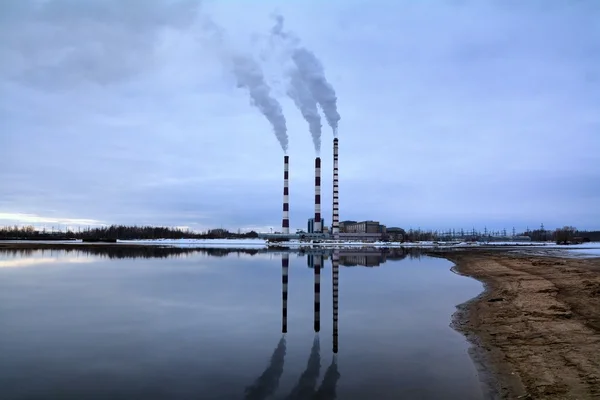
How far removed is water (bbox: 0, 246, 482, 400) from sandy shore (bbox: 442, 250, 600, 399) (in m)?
0.60

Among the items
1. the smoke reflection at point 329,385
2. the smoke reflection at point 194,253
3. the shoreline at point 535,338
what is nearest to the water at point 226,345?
the smoke reflection at point 329,385

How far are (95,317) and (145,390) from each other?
7.45 m

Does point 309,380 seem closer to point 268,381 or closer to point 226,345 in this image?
point 268,381

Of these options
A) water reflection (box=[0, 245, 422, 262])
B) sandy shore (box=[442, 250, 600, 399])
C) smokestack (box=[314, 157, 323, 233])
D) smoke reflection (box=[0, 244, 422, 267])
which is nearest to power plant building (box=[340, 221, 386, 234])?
smokestack (box=[314, 157, 323, 233])

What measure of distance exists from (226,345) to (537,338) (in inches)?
314

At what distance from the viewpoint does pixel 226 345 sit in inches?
441

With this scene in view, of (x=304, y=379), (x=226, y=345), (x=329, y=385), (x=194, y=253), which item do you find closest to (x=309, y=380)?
(x=304, y=379)

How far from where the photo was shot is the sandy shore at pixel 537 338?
8.35 meters

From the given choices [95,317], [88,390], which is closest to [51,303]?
[95,317]

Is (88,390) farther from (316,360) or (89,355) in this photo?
(316,360)

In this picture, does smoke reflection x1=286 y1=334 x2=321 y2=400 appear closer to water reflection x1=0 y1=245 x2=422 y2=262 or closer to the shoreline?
the shoreline

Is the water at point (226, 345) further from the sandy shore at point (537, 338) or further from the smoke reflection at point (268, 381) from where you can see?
the sandy shore at point (537, 338)

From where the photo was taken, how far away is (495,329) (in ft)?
43.7

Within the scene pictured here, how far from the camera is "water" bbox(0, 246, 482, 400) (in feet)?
27.4
